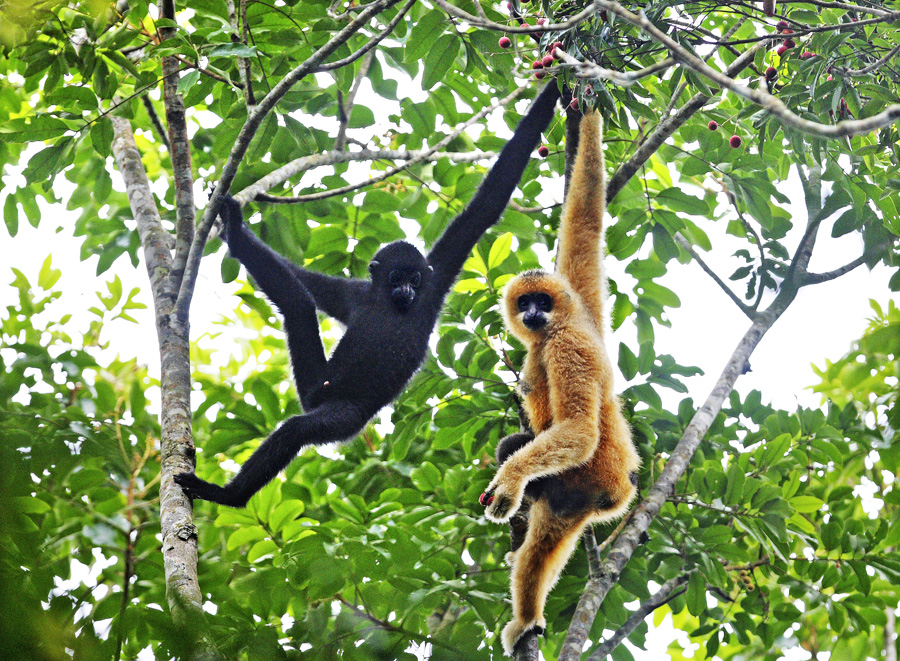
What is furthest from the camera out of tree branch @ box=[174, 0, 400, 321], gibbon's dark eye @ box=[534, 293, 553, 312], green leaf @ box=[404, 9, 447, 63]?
gibbon's dark eye @ box=[534, 293, 553, 312]

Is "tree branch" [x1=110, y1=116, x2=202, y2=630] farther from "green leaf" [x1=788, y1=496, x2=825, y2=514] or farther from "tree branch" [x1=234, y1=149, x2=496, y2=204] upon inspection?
"green leaf" [x1=788, y1=496, x2=825, y2=514]

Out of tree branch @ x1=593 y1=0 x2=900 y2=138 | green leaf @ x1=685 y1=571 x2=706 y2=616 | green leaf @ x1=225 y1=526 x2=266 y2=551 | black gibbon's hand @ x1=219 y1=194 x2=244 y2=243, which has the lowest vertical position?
green leaf @ x1=225 y1=526 x2=266 y2=551

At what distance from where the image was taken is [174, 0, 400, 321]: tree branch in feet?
12.3

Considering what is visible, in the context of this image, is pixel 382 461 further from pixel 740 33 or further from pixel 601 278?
pixel 740 33

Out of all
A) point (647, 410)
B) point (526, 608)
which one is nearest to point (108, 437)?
point (526, 608)

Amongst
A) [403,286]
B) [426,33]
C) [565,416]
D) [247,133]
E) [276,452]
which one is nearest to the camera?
[247,133]

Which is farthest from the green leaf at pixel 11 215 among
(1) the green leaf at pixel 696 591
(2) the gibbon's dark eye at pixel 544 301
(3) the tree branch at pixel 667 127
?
(1) the green leaf at pixel 696 591

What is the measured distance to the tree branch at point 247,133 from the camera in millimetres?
3748

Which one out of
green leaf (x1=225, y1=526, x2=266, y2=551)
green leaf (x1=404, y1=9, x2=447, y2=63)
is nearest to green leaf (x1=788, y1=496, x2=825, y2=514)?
green leaf (x1=225, y1=526, x2=266, y2=551)

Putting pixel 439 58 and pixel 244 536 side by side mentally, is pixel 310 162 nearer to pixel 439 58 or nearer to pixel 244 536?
pixel 439 58

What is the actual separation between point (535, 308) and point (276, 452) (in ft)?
5.33

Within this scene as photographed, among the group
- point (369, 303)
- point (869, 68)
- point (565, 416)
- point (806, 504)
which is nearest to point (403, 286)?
point (369, 303)

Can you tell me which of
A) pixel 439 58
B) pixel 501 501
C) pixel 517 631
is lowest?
pixel 517 631

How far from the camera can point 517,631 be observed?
13.5ft
